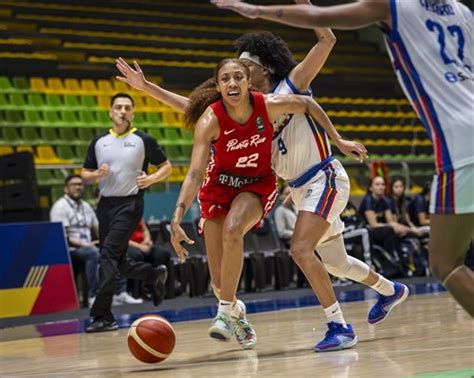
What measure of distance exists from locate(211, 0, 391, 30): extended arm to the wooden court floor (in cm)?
163

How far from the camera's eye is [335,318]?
5.99m

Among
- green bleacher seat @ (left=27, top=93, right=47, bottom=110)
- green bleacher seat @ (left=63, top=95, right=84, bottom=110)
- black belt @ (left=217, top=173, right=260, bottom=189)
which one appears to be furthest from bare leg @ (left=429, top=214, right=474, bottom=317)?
green bleacher seat @ (left=63, top=95, right=84, bottom=110)

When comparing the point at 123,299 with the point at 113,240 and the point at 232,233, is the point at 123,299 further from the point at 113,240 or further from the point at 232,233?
the point at 232,233

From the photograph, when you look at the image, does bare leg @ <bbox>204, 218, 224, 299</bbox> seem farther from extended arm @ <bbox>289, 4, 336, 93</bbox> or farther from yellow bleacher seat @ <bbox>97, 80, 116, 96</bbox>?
yellow bleacher seat @ <bbox>97, 80, 116, 96</bbox>

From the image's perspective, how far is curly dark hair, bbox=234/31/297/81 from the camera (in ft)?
21.0

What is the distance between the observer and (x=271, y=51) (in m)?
6.41

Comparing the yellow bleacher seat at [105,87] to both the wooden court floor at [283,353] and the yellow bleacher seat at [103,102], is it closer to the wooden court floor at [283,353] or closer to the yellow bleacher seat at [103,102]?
the yellow bleacher seat at [103,102]

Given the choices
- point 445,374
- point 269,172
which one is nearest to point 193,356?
point 269,172

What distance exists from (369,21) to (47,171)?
10384 millimetres

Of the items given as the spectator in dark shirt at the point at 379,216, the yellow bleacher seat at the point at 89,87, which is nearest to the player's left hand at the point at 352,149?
the spectator in dark shirt at the point at 379,216

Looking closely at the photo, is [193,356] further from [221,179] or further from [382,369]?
[382,369]

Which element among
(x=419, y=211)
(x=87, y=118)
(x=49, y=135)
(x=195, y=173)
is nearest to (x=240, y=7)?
(x=195, y=173)

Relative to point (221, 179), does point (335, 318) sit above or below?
below

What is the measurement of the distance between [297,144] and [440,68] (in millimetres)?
2257
